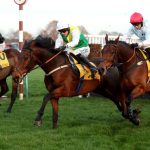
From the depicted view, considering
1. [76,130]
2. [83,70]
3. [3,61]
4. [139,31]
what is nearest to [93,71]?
[83,70]

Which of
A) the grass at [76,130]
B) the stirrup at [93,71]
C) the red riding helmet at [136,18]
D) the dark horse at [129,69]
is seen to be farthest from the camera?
the stirrup at [93,71]

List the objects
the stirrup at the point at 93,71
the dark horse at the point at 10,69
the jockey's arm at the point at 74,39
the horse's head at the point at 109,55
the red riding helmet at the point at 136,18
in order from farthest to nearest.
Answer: the dark horse at the point at 10,69
the stirrup at the point at 93,71
the red riding helmet at the point at 136,18
the jockey's arm at the point at 74,39
the horse's head at the point at 109,55

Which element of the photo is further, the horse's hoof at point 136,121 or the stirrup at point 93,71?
the stirrup at point 93,71

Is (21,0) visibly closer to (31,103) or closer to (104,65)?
(31,103)

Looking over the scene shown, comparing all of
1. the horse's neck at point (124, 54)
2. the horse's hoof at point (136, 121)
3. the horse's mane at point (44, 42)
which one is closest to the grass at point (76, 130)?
the horse's hoof at point (136, 121)

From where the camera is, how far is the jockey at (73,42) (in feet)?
26.9

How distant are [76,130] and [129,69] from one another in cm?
154

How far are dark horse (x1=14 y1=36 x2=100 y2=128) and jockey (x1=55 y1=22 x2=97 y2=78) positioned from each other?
0.25 meters

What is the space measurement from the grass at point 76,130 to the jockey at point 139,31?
157 cm

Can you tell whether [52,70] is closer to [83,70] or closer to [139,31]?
[83,70]

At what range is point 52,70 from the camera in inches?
314

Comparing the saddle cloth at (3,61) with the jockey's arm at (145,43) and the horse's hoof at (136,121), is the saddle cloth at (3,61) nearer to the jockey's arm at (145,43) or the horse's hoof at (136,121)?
the jockey's arm at (145,43)

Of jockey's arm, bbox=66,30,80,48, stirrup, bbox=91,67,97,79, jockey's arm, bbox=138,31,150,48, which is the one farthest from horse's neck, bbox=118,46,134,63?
jockey's arm, bbox=66,30,80,48

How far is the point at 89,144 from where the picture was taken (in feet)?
21.6
